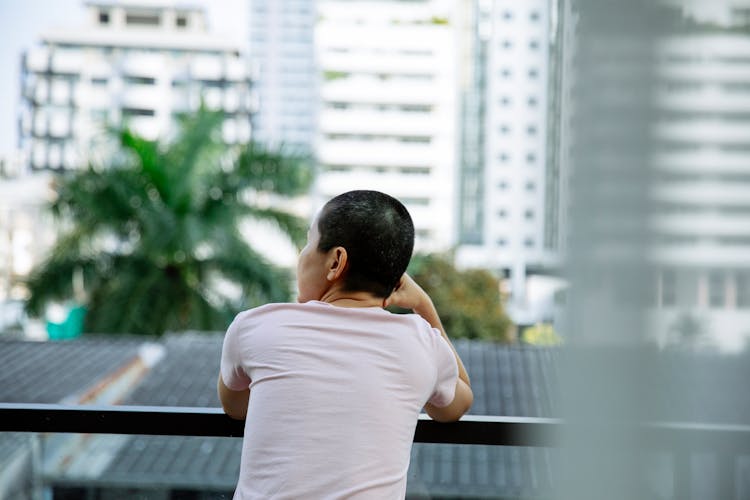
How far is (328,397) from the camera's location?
116cm

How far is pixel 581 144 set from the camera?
0.90 m

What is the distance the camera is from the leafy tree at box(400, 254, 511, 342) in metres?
19.0

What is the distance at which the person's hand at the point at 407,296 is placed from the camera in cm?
138

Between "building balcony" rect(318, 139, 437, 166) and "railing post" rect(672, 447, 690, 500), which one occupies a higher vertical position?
"building balcony" rect(318, 139, 437, 166)

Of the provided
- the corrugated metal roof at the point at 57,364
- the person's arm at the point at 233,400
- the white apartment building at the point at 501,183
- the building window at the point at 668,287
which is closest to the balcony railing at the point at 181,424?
the person's arm at the point at 233,400

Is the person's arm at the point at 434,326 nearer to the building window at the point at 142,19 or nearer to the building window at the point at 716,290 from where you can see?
the building window at the point at 716,290

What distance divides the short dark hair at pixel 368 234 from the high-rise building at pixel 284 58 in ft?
272

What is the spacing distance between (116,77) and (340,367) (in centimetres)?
5297

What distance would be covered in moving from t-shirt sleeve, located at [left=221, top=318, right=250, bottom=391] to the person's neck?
154mm

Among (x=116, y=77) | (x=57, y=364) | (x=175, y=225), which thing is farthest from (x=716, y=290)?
(x=116, y=77)

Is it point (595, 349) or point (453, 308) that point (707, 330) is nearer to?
point (595, 349)

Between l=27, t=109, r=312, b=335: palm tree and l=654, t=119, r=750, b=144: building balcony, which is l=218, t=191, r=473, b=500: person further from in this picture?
l=27, t=109, r=312, b=335: palm tree

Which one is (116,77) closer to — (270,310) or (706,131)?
(270,310)

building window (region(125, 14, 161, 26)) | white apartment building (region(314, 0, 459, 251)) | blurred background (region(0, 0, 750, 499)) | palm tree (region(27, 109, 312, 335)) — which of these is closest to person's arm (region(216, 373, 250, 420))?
Answer: blurred background (region(0, 0, 750, 499))
